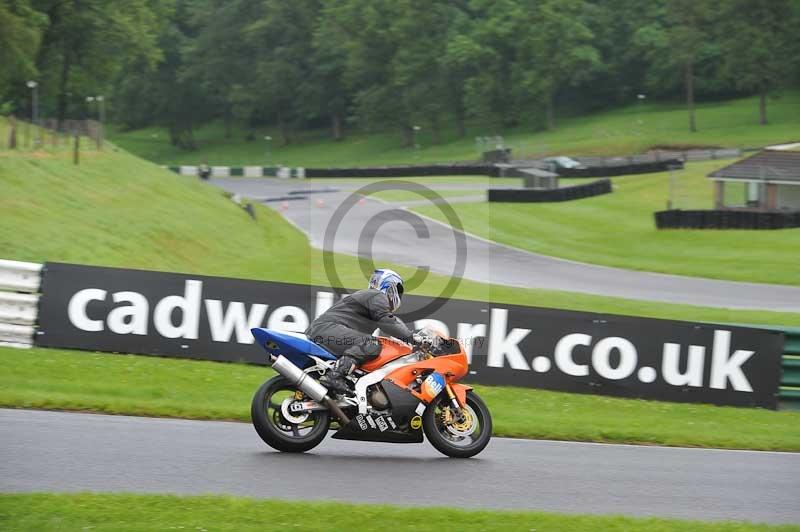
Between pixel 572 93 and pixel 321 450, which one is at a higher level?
pixel 572 93

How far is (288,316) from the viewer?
14.9 meters

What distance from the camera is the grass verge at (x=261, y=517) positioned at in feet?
23.7

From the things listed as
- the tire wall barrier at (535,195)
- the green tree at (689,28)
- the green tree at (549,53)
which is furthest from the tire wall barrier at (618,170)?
the green tree at (549,53)

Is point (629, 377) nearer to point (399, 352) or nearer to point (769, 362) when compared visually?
point (769, 362)

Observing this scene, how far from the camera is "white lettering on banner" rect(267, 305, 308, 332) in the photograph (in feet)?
48.9

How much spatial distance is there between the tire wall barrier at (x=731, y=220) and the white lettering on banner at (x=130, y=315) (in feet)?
102

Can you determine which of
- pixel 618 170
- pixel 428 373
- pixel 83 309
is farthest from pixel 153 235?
pixel 618 170

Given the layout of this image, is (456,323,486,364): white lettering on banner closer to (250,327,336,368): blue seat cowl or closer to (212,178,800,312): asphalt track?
(250,327,336,368): blue seat cowl

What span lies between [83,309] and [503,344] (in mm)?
5976

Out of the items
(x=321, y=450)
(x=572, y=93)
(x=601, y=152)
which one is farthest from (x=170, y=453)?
(x=572, y=93)

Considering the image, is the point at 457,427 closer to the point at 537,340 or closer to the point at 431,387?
the point at 431,387

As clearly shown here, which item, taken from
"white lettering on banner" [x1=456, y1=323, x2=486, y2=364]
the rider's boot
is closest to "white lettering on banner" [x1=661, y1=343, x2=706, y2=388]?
"white lettering on banner" [x1=456, y1=323, x2=486, y2=364]

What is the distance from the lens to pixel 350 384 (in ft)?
33.2

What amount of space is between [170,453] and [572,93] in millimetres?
105949
